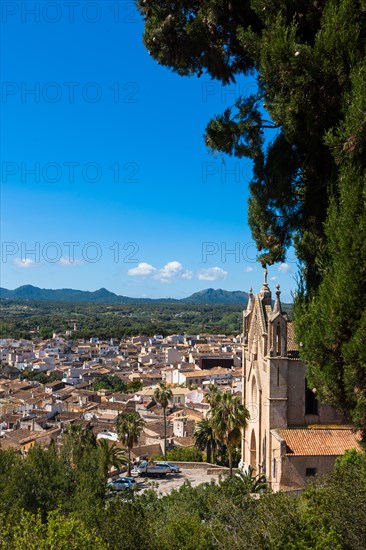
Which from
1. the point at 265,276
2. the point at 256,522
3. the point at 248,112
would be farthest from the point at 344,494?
the point at 265,276

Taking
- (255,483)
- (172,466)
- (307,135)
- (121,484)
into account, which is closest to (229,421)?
(255,483)

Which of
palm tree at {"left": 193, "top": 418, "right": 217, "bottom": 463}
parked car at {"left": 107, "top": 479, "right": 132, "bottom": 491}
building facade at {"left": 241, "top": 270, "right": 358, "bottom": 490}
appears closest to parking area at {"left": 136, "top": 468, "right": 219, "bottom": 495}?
parked car at {"left": 107, "top": 479, "right": 132, "bottom": 491}

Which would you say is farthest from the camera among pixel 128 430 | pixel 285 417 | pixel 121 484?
pixel 128 430

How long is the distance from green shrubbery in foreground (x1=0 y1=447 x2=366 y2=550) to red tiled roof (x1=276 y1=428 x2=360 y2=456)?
152 inches

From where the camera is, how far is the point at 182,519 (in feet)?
44.0

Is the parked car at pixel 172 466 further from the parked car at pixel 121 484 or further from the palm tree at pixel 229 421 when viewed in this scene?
the palm tree at pixel 229 421

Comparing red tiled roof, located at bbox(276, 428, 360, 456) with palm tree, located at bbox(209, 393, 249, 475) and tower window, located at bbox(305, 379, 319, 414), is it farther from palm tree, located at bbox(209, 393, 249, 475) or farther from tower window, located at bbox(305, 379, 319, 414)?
palm tree, located at bbox(209, 393, 249, 475)

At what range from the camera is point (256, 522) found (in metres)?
12.5

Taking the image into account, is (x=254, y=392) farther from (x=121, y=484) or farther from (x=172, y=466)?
(x=172, y=466)

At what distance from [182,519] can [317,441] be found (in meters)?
12.0

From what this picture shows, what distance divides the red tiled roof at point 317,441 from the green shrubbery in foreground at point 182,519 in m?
3.87

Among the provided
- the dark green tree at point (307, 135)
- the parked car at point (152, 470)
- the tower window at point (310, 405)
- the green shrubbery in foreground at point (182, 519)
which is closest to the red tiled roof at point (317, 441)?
the tower window at point (310, 405)

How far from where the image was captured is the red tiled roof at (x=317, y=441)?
914 inches

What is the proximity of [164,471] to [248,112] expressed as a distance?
28.6 m
